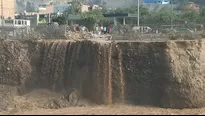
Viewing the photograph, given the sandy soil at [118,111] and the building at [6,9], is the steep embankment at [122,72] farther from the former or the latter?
the building at [6,9]

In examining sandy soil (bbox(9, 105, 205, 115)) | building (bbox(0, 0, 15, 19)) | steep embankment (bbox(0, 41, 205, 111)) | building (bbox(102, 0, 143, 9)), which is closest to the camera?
sandy soil (bbox(9, 105, 205, 115))

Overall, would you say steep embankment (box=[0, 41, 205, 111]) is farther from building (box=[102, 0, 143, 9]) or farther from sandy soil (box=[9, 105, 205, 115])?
building (box=[102, 0, 143, 9])

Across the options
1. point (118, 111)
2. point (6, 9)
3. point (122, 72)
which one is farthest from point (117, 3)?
point (118, 111)

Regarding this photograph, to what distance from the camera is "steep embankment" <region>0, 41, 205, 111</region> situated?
16.9 metres

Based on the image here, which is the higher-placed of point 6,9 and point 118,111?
point 6,9

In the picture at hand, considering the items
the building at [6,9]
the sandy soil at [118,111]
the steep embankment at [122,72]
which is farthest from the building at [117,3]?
the sandy soil at [118,111]

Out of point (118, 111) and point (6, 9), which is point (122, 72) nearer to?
point (118, 111)

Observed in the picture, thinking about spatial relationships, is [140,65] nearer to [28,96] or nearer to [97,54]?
[97,54]

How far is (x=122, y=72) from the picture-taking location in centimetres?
1756

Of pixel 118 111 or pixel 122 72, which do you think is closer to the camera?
pixel 118 111

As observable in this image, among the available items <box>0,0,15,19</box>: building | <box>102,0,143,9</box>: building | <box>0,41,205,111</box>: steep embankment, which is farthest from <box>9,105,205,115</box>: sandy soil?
<box>102,0,143,9</box>: building

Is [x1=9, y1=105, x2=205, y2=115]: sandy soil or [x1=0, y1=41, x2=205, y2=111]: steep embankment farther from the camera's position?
[x1=0, y1=41, x2=205, y2=111]: steep embankment

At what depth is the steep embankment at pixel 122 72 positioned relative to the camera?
16.9 meters

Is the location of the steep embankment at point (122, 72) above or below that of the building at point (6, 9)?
below
